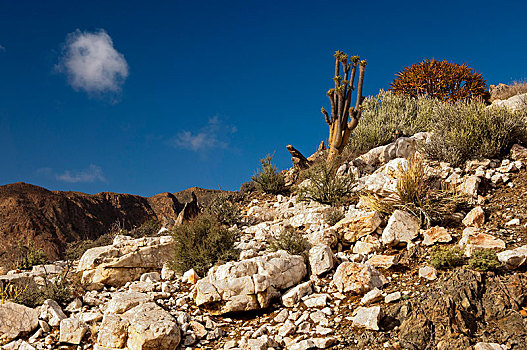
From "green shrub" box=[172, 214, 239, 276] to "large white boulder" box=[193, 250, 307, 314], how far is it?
1113 mm

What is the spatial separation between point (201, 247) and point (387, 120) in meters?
9.78

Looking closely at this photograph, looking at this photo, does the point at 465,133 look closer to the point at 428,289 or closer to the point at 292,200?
the point at 292,200

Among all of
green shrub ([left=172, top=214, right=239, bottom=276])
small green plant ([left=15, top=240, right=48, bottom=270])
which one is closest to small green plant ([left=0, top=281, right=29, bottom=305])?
small green plant ([left=15, top=240, right=48, bottom=270])

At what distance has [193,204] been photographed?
11062mm

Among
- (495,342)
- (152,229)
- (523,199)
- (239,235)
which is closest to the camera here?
(495,342)

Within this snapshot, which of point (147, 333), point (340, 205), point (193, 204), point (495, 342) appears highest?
point (193, 204)

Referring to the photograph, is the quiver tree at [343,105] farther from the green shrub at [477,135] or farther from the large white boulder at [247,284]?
the large white boulder at [247,284]

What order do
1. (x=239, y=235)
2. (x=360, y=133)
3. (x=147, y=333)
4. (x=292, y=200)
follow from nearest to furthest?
(x=147, y=333), (x=239, y=235), (x=292, y=200), (x=360, y=133)

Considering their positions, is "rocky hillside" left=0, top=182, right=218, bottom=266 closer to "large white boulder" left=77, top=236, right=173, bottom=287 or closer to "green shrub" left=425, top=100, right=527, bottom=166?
"large white boulder" left=77, top=236, right=173, bottom=287

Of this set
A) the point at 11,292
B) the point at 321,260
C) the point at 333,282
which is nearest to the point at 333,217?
the point at 321,260

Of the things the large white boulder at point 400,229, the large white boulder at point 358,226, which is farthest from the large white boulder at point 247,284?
the large white boulder at point 400,229

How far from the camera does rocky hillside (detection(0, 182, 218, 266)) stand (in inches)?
686

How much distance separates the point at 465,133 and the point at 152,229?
9.39 metres

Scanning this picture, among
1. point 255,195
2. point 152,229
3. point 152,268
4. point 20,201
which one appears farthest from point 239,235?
point 20,201
